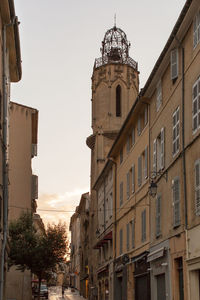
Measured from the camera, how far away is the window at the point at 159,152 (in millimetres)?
20719

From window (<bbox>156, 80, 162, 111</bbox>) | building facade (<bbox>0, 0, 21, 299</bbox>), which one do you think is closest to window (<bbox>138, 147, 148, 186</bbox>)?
window (<bbox>156, 80, 162, 111</bbox>)

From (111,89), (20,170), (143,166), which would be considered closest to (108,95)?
(111,89)

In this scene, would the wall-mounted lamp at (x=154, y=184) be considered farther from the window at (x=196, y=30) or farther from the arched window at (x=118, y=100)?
the arched window at (x=118, y=100)

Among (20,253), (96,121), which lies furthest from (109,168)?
(96,121)

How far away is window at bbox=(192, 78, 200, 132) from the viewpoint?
16031mm

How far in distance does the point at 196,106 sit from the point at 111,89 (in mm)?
37445

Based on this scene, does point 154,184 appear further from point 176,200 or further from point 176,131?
point 176,131

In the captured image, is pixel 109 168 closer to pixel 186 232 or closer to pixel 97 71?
pixel 97 71

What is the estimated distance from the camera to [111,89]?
175 ft

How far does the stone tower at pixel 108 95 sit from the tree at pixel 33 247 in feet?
41.3

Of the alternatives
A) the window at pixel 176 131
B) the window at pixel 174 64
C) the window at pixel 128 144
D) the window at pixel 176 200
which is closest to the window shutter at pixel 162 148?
the window at pixel 176 131

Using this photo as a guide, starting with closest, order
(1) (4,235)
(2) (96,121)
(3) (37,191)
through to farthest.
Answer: (1) (4,235) < (3) (37,191) < (2) (96,121)

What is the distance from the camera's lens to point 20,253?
36.1 m

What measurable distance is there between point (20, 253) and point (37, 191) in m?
9.20
